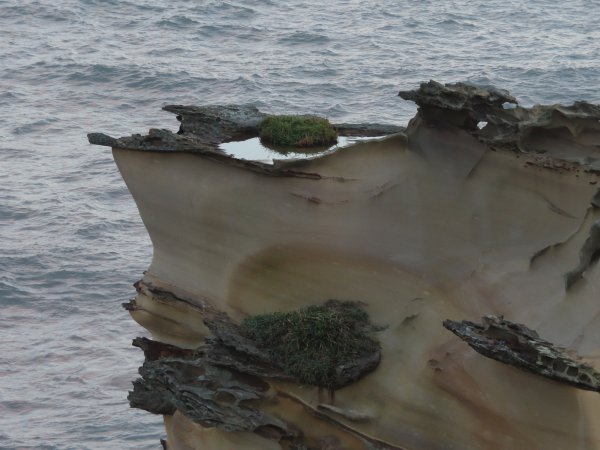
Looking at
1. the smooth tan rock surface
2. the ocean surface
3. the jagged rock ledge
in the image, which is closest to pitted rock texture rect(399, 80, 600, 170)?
the smooth tan rock surface

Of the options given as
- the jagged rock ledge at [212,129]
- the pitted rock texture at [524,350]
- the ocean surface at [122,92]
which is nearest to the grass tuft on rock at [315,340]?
the pitted rock texture at [524,350]

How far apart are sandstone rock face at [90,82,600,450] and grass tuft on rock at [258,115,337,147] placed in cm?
123

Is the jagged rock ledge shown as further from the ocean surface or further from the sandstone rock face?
the ocean surface

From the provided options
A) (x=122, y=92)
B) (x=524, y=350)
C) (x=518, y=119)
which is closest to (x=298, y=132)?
(x=518, y=119)

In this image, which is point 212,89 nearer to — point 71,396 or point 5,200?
point 5,200

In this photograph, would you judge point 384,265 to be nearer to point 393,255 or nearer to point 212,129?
point 393,255

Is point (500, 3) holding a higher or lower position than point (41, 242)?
higher

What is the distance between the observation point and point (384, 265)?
75.9ft

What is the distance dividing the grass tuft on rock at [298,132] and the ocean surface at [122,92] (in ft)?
48.1

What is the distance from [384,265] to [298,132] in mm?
3268

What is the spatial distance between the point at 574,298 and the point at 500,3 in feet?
170

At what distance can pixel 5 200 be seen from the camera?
50.8 m

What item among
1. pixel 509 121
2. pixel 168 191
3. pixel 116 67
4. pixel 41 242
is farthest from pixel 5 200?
pixel 509 121

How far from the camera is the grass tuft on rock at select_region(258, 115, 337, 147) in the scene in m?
24.6
